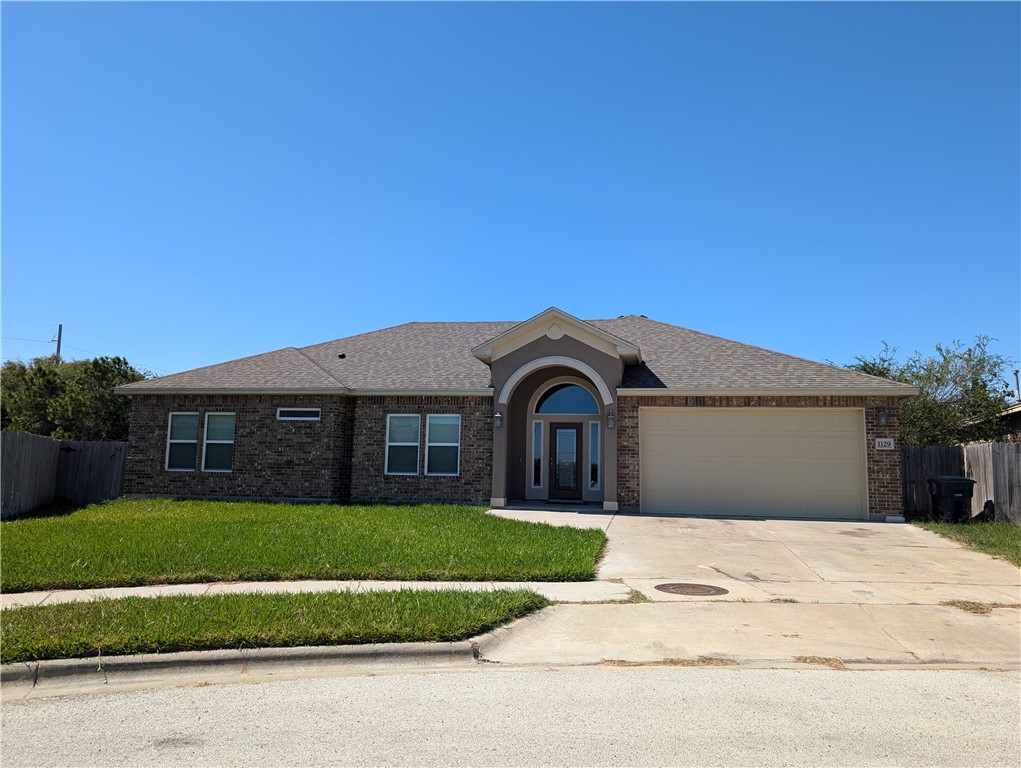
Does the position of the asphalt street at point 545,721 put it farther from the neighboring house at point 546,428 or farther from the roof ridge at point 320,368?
the roof ridge at point 320,368

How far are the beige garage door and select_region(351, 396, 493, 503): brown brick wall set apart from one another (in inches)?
156

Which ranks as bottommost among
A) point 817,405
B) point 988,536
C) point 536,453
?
point 988,536

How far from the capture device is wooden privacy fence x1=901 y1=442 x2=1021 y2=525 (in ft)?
49.5

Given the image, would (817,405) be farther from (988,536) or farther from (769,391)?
(988,536)

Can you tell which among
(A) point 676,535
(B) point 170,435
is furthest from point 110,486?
(A) point 676,535

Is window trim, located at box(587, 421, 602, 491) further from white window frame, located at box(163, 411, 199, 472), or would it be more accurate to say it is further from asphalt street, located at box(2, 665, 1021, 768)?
asphalt street, located at box(2, 665, 1021, 768)

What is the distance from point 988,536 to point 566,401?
973cm

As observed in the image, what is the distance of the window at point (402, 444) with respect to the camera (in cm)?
1838

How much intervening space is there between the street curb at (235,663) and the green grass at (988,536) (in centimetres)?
990

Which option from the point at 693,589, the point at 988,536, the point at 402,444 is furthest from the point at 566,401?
the point at 693,589

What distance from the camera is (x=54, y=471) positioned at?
19.1 metres

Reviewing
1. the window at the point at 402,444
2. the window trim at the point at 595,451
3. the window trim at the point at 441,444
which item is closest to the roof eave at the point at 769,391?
the window trim at the point at 595,451

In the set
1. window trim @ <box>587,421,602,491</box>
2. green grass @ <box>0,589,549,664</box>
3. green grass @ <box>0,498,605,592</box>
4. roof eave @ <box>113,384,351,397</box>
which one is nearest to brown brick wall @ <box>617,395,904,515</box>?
window trim @ <box>587,421,602,491</box>

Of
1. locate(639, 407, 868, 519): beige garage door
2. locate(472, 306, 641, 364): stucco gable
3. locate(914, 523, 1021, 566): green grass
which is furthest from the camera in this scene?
locate(472, 306, 641, 364): stucco gable
